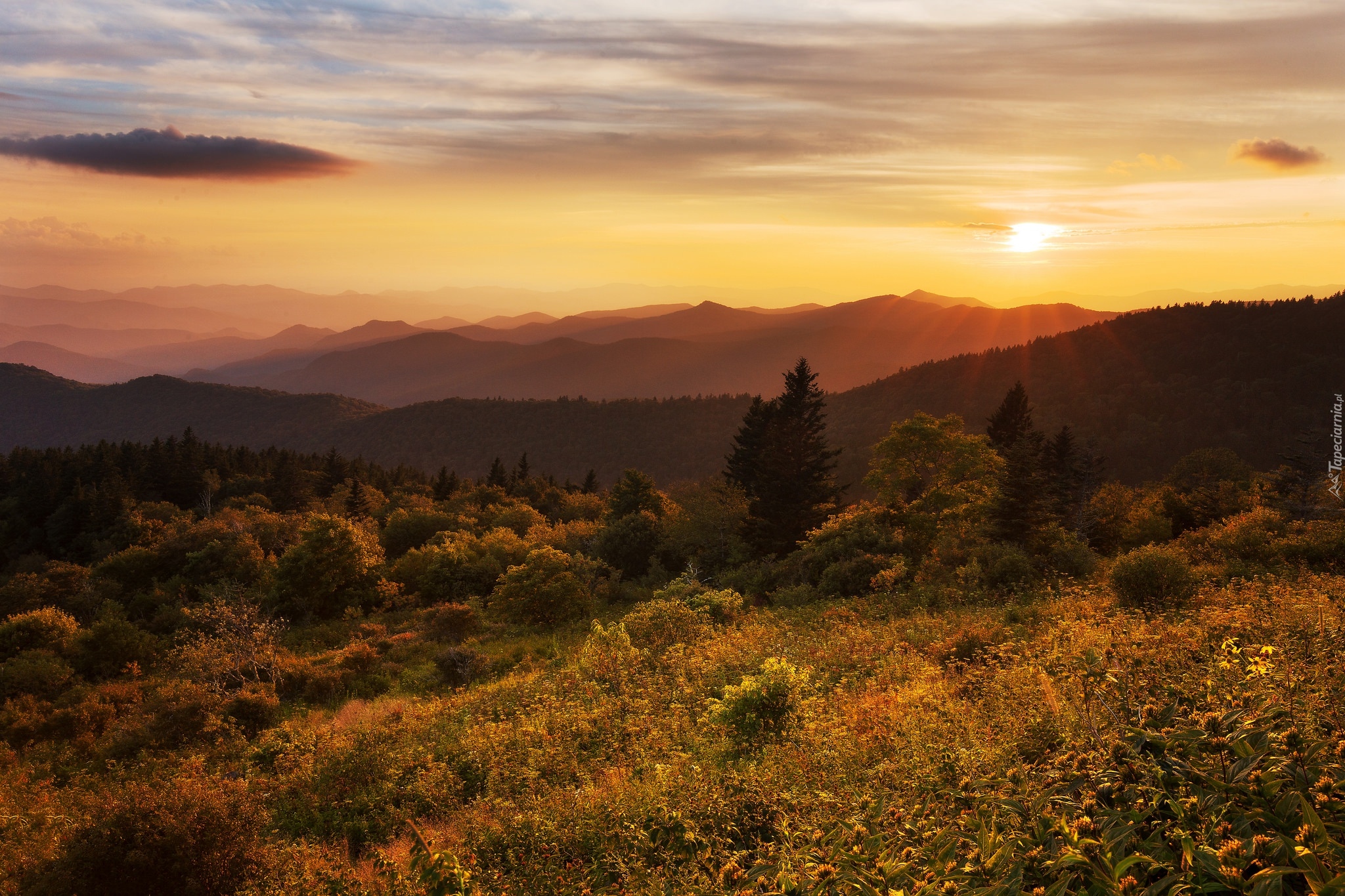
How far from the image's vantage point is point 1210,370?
92875 millimetres

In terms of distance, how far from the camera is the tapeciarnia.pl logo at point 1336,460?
17.0m

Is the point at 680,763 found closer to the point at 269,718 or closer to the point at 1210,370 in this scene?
the point at 269,718

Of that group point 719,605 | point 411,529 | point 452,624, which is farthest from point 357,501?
point 719,605

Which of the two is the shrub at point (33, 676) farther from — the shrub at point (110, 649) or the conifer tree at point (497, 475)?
the conifer tree at point (497, 475)

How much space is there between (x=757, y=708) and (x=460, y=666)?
10726mm

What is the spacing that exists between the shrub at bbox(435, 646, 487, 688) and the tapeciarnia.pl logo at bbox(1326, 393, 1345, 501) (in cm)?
2164

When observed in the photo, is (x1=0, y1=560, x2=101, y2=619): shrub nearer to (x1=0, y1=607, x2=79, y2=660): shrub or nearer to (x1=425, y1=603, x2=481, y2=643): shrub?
(x1=0, y1=607, x2=79, y2=660): shrub

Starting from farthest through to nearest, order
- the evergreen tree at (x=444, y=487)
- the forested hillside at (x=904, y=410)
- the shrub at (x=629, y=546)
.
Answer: the forested hillside at (x=904, y=410) < the evergreen tree at (x=444, y=487) < the shrub at (x=629, y=546)

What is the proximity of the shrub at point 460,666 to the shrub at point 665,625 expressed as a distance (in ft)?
13.7

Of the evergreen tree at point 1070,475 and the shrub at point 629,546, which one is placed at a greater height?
the evergreen tree at point 1070,475

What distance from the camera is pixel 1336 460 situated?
21094mm

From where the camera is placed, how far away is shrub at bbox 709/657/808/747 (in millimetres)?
8266

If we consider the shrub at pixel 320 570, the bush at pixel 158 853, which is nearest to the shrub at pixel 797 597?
the bush at pixel 158 853

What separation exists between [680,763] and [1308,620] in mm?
6658
